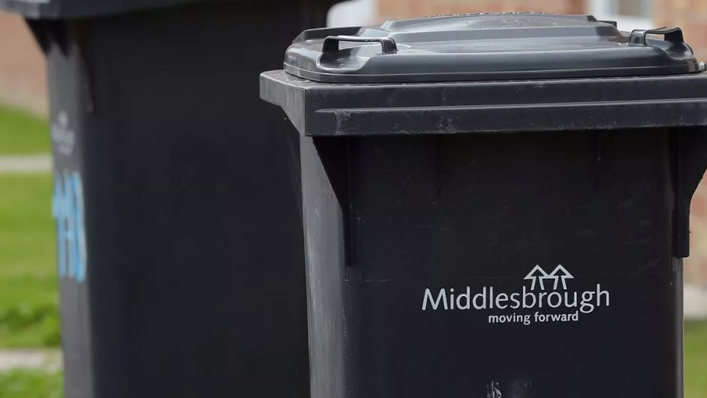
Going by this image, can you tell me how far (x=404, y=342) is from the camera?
3451mm

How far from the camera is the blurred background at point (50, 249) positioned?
22.1 ft

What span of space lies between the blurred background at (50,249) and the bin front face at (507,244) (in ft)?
8.69

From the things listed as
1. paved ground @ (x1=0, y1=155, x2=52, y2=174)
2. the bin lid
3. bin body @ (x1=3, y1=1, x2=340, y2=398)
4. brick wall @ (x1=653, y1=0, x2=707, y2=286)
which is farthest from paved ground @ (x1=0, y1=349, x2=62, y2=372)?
paved ground @ (x1=0, y1=155, x2=52, y2=174)

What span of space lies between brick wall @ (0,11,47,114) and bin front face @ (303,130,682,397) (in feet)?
54.6

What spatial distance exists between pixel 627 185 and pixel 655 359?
445mm

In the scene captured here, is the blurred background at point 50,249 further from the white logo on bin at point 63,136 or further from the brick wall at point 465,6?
the white logo on bin at point 63,136

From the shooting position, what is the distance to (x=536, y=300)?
3402mm

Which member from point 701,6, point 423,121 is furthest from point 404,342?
point 701,6

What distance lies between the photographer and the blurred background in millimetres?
6742

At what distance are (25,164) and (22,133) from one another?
317 centimetres

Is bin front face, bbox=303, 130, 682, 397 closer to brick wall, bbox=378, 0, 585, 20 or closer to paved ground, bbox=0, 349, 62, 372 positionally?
paved ground, bbox=0, 349, 62, 372

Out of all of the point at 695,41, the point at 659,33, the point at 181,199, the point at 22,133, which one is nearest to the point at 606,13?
the point at 695,41

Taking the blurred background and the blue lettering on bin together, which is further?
the blurred background

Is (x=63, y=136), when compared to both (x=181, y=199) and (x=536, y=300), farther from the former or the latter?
(x=536, y=300)
